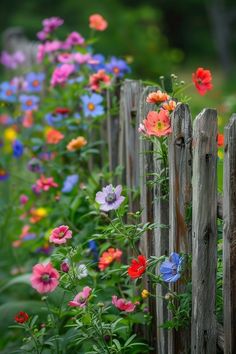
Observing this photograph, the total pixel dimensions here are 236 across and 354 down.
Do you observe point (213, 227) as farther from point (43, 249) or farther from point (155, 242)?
point (43, 249)

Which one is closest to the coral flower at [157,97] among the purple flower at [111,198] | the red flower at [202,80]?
the red flower at [202,80]

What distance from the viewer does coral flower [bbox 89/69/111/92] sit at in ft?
10.9

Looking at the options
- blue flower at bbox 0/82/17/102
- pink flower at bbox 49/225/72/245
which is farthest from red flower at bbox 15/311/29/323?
blue flower at bbox 0/82/17/102

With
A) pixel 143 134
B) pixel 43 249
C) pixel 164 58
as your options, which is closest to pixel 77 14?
pixel 164 58

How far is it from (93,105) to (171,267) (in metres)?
1.41

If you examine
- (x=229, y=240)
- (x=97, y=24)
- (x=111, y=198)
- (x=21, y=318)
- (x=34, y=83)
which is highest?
(x=97, y=24)

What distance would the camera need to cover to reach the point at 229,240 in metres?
2.12

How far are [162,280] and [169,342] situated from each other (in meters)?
0.24

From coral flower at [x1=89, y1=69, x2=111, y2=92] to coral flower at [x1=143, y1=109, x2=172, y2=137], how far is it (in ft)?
3.40

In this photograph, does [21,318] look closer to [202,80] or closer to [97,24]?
[202,80]

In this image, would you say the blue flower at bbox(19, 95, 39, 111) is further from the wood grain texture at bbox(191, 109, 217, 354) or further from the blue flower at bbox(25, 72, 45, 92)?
the wood grain texture at bbox(191, 109, 217, 354)

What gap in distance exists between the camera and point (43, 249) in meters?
3.82

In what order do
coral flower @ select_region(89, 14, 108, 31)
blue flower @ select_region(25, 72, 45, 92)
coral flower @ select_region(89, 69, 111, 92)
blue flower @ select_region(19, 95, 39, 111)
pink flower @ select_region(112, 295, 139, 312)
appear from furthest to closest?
blue flower @ select_region(25, 72, 45, 92), blue flower @ select_region(19, 95, 39, 111), coral flower @ select_region(89, 14, 108, 31), coral flower @ select_region(89, 69, 111, 92), pink flower @ select_region(112, 295, 139, 312)

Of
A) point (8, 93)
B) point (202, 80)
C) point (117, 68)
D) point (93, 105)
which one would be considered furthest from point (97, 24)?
point (202, 80)
